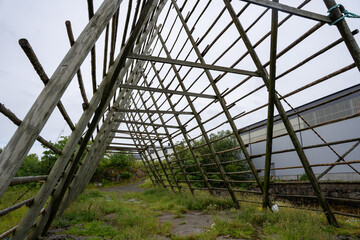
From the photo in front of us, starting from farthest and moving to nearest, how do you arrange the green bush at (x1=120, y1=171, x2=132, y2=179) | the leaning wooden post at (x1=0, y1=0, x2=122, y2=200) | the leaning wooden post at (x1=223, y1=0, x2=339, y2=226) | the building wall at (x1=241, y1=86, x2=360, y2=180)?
the green bush at (x1=120, y1=171, x2=132, y2=179) < the building wall at (x1=241, y1=86, x2=360, y2=180) < the leaning wooden post at (x1=223, y1=0, x2=339, y2=226) < the leaning wooden post at (x1=0, y1=0, x2=122, y2=200)

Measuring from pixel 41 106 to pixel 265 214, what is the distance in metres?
3.59

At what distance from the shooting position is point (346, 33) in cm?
200

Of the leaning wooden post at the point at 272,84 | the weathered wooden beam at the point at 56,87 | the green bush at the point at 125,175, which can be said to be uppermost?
the green bush at the point at 125,175

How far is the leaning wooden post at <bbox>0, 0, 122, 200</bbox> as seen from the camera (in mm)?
898

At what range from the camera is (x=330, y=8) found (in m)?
2.06

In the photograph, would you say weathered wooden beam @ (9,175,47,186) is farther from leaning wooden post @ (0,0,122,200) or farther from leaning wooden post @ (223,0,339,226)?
leaning wooden post @ (223,0,339,226)

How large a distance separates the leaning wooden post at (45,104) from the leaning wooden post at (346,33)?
7.12ft

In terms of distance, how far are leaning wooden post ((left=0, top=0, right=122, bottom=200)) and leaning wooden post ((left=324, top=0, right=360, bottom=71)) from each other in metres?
2.17

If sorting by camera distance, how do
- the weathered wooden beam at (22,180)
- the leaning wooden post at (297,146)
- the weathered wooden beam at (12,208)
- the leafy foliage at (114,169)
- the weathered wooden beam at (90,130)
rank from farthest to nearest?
the leafy foliage at (114,169) → the leaning wooden post at (297,146) → the weathered wooden beam at (90,130) → the weathered wooden beam at (12,208) → the weathered wooden beam at (22,180)

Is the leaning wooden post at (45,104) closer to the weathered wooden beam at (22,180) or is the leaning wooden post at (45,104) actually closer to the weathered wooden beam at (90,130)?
the weathered wooden beam at (90,130)

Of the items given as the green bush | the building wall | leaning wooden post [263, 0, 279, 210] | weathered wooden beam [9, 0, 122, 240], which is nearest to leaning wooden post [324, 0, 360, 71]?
leaning wooden post [263, 0, 279, 210]

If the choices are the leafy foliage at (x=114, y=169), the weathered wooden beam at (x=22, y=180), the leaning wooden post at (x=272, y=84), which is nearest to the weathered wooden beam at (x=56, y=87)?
the weathered wooden beam at (x=22, y=180)

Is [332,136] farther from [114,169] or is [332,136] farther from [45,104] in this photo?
[45,104]

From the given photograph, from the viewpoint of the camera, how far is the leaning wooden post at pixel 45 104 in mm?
898
